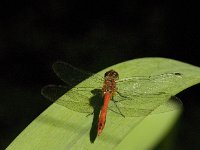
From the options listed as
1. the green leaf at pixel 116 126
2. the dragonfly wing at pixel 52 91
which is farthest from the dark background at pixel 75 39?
the green leaf at pixel 116 126

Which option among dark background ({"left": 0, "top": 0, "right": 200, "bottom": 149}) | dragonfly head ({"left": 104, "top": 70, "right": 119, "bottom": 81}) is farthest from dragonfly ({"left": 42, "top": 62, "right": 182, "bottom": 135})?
dark background ({"left": 0, "top": 0, "right": 200, "bottom": 149})

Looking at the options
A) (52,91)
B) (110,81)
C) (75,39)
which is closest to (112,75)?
(110,81)

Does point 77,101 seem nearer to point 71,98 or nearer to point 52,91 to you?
point 71,98

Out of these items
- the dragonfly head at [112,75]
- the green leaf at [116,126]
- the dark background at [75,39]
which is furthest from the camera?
the dark background at [75,39]

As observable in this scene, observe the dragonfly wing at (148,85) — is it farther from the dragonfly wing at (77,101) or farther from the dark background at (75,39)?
the dark background at (75,39)

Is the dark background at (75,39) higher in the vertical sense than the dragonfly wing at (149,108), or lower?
lower
